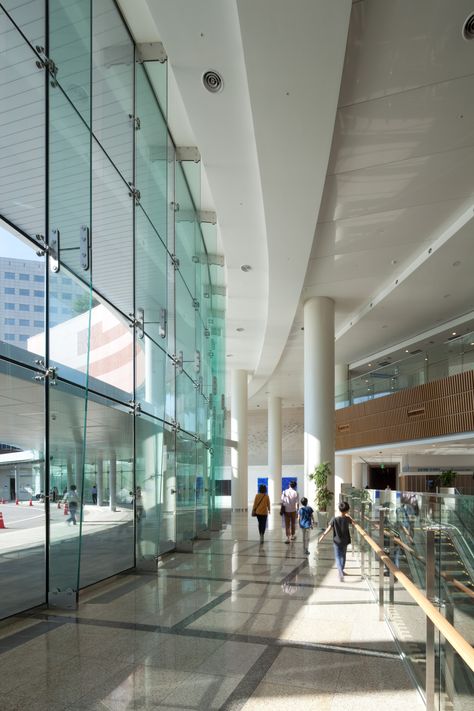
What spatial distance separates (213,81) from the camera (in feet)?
27.1

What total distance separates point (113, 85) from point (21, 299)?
4.19 meters

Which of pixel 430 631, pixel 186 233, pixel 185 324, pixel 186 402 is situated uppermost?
pixel 186 233

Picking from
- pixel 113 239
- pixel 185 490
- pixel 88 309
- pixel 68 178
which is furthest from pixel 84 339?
pixel 185 490

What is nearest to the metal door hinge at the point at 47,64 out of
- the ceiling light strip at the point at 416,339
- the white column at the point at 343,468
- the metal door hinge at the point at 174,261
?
the metal door hinge at the point at 174,261

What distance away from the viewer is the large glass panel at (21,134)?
5.62 m

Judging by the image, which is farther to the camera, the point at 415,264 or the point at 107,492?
the point at 415,264

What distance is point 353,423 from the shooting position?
24.7 m

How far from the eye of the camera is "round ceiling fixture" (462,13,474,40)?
24.4 ft

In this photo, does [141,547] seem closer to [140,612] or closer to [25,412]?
[140,612]

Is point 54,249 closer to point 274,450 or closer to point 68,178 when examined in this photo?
point 68,178

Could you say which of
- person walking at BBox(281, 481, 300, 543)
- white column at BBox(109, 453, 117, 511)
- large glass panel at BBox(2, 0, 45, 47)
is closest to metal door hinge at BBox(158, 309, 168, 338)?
white column at BBox(109, 453, 117, 511)

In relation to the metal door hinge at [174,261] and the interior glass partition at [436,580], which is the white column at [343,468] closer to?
the metal door hinge at [174,261]

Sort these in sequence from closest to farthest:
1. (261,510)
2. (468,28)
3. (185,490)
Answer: (468,28), (185,490), (261,510)

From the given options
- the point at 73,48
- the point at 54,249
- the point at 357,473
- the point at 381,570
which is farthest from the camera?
the point at 357,473
